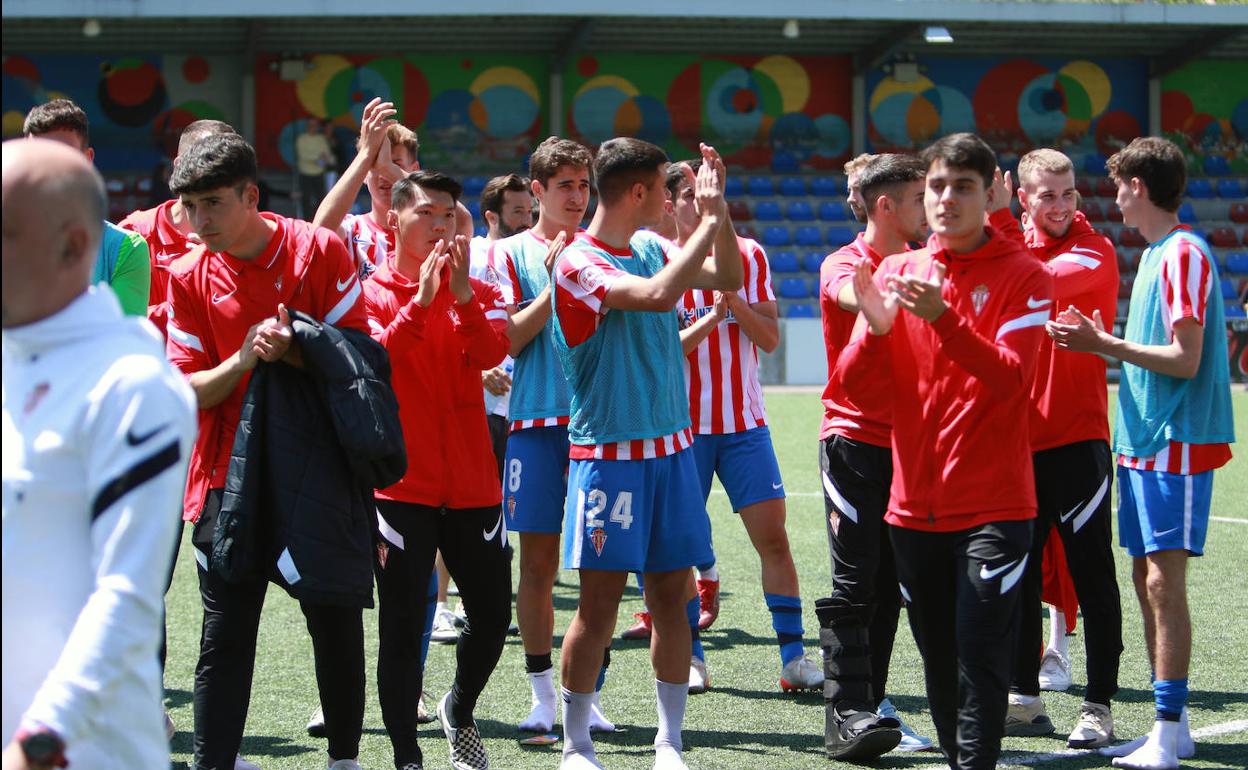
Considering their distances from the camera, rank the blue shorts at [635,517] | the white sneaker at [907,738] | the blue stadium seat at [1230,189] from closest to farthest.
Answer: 1. the blue shorts at [635,517]
2. the white sneaker at [907,738]
3. the blue stadium seat at [1230,189]

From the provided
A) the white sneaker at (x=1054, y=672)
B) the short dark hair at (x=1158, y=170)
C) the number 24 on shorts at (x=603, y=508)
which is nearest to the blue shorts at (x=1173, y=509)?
the short dark hair at (x=1158, y=170)

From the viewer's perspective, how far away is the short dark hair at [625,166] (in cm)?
467

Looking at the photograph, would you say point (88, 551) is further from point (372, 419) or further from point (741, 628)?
point (741, 628)

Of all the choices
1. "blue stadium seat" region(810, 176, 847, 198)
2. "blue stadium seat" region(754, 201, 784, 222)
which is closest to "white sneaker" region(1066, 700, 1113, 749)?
"blue stadium seat" region(754, 201, 784, 222)

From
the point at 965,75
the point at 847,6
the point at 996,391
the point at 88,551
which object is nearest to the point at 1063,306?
the point at 996,391

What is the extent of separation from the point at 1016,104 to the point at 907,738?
25.5 meters

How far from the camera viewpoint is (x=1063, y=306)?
5.32m

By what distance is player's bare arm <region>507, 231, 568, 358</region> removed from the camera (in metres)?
5.33

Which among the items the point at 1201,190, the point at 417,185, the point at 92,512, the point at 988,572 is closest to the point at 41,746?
the point at 92,512

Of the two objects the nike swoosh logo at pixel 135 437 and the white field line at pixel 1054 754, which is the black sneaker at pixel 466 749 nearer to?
the white field line at pixel 1054 754

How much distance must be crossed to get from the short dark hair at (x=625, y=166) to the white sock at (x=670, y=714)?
62.5 inches

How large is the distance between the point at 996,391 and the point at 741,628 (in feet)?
11.6

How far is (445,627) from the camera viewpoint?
7.19 metres

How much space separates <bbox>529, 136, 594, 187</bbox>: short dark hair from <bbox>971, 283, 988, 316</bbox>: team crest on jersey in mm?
2060
